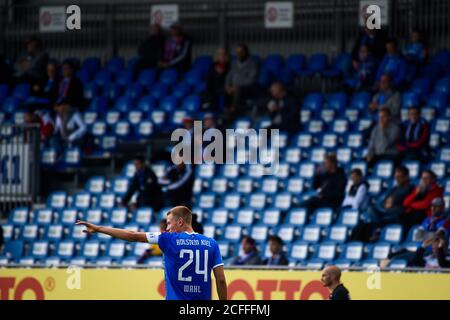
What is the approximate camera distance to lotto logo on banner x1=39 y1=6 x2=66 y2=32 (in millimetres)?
26422

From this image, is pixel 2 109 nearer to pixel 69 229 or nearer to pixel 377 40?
pixel 69 229

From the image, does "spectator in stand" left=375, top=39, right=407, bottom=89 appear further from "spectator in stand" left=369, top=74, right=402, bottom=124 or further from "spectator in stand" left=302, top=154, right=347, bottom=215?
"spectator in stand" left=302, top=154, right=347, bottom=215

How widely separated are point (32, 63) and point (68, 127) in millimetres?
2412

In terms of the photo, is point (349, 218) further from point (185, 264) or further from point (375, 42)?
point (185, 264)

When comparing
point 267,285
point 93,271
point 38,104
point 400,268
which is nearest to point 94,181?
point 38,104

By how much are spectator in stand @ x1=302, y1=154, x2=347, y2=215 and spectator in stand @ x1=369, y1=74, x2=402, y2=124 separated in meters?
1.67

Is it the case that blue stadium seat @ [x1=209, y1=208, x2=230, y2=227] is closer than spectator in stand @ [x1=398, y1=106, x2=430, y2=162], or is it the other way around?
spectator in stand @ [x1=398, y1=106, x2=430, y2=162]

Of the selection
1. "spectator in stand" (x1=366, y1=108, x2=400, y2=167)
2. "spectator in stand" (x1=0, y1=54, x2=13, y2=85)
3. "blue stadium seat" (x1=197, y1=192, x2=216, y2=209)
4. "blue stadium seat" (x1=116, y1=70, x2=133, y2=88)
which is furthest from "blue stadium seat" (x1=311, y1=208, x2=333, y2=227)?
"spectator in stand" (x1=0, y1=54, x2=13, y2=85)

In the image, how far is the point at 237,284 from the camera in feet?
56.2

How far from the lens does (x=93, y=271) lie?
58.1ft

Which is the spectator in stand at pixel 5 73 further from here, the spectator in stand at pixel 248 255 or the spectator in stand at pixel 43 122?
the spectator in stand at pixel 248 255

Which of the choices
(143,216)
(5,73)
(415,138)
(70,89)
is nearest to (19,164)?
(70,89)

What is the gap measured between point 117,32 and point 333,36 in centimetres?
484

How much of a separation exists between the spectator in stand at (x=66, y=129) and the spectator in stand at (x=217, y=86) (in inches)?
92.2
